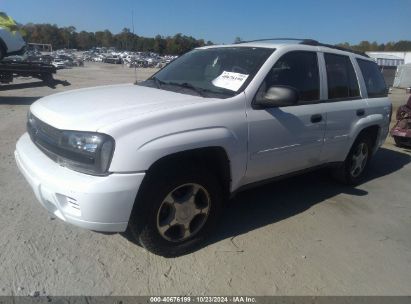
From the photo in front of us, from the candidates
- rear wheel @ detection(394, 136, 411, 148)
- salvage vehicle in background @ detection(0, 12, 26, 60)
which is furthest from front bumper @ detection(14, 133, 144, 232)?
salvage vehicle in background @ detection(0, 12, 26, 60)

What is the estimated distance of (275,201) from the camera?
4.75m

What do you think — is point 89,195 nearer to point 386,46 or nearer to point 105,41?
point 386,46

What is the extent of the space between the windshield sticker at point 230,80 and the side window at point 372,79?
233cm

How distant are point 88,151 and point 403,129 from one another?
25.2 ft

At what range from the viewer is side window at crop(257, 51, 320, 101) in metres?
3.87

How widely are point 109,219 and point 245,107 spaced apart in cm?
155

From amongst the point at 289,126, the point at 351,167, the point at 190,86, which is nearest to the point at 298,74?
the point at 289,126

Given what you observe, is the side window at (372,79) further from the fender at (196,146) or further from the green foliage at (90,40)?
the green foliage at (90,40)

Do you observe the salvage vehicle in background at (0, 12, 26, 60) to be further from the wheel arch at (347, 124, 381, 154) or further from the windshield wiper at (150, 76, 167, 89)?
the wheel arch at (347, 124, 381, 154)

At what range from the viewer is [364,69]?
534 centimetres

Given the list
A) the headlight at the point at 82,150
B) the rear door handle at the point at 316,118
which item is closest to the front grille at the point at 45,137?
the headlight at the point at 82,150

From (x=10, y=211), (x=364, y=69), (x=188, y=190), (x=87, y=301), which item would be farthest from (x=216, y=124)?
(x=364, y=69)

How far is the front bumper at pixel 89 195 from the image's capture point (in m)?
2.76

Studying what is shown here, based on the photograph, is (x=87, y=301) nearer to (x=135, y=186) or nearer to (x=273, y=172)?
(x=135, y=186)
